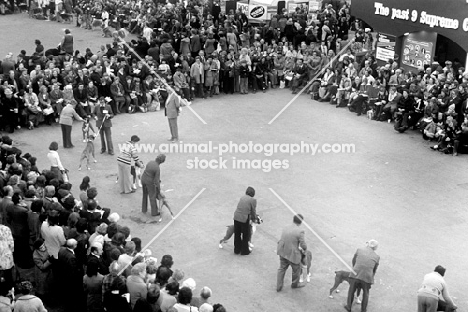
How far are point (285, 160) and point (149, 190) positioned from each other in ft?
16.4

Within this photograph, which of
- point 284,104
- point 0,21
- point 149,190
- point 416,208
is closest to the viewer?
point 149,190

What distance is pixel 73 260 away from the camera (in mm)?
11016

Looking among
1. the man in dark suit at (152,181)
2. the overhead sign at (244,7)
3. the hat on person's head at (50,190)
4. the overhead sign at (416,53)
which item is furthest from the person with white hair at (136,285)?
the overhead sign at (244,7)

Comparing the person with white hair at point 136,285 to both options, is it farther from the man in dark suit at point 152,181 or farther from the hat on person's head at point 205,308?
the man in dark suit at point 152,181

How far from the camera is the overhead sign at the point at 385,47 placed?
25.6 m

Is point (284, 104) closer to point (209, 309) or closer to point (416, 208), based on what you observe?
point (416, 208)

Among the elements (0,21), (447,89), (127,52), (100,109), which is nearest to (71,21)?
(0,21)

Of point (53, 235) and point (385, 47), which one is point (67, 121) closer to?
point (53, 235)

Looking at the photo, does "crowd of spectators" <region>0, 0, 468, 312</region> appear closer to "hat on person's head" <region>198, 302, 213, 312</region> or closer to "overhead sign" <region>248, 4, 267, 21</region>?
"hat on person's head" <region>198, 302, 213, 312</region>

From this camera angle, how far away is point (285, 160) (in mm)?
18766

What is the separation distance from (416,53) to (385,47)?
1347 mm

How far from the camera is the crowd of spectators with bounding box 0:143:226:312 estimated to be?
32.7 feet

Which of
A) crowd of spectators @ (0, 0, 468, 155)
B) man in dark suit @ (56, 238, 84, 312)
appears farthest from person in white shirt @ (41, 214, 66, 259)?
crowd of spectators @ (0, 0, 468, 155)

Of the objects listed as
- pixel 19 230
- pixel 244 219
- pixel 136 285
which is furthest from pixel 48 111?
pixel 136 285
